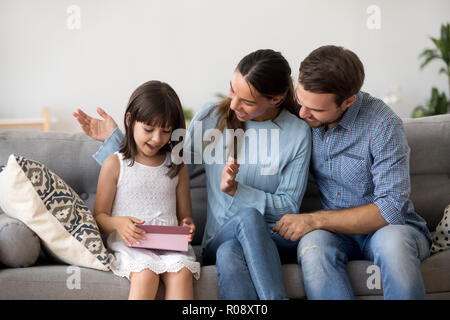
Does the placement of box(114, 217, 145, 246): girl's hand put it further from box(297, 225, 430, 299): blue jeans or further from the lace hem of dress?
box(297, 225, 430, 299): blue jeans

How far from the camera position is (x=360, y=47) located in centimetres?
528

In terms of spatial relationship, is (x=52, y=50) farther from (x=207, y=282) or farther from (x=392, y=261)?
(x=392, y=261)

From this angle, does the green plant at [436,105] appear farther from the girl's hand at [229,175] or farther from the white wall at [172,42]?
the girl's hand at [229,175]

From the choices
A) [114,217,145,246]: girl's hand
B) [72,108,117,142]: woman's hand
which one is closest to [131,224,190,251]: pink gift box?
[114,217,145,246]: girl's hand

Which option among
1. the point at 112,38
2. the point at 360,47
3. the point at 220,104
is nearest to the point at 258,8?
the point at 360,47

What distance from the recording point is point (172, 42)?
5074mm

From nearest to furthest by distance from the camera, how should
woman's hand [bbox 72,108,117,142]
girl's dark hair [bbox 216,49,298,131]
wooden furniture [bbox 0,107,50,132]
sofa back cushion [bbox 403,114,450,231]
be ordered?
girl's dark hair [bbox 216,49,298,131], woman's hand [bbox 72,108,117,142], sofa back cushion [bbox 403,114,450,231], wooden furniture [bbox 0,107,50,132]

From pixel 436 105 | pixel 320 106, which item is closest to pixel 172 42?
pixel 436 105

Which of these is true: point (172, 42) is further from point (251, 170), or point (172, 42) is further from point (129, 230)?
point (129, 230)

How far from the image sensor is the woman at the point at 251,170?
4.97 feet

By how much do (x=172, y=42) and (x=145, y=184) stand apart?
11.7 feet

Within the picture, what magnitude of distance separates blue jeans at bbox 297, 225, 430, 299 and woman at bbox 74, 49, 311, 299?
0.34 feet

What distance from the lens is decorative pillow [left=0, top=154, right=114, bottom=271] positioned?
1512mm

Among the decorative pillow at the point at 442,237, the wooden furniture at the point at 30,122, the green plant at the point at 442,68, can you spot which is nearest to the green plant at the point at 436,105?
the green plant at the point at 442,68
